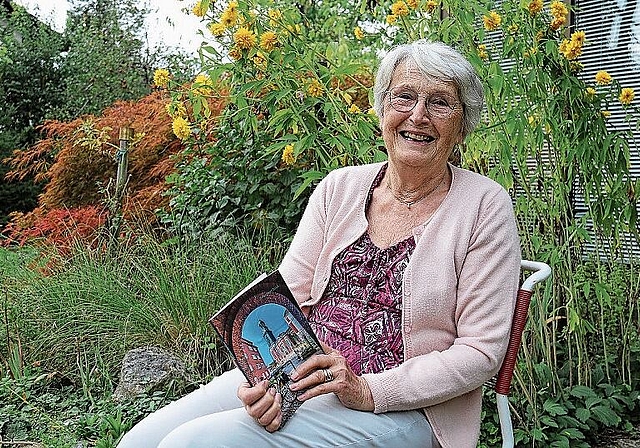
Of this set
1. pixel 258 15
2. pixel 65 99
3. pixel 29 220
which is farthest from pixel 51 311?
pixel 65 99

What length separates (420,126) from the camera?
79.7 inches

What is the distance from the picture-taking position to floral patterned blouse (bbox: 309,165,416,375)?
1.97 meters

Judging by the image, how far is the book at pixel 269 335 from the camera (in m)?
1.71

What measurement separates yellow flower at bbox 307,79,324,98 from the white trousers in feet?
4.25

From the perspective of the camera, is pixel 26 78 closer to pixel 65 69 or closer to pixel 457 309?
pixel 65 69

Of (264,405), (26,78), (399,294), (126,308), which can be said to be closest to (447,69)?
(399,294)

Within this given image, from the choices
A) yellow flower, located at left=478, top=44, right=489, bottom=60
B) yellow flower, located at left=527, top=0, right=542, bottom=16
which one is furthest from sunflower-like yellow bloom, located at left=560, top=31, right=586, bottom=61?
yellow flower, located at left=478, top=44, right=489, bottom=60

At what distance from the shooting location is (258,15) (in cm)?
292

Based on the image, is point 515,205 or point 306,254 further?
point 515,205

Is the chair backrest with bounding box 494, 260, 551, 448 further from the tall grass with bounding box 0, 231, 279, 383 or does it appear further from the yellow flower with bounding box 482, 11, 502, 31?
the tall grass with bounding box 0, 231, 279, 383

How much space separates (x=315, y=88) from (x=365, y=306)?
3.57ft

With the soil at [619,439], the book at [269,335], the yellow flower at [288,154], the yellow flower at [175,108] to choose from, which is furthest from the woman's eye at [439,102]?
the soil at [619,439]

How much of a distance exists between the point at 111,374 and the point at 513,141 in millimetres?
1952

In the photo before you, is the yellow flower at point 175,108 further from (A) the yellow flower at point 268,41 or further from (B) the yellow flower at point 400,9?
(B) the yellow flower at point 400,9
